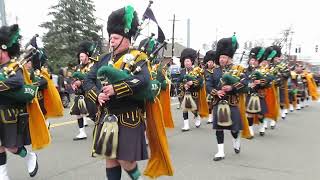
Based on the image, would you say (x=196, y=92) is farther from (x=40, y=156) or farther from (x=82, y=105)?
(x=40, y=156)

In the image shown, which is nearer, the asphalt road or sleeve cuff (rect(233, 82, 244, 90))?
the asphalt road

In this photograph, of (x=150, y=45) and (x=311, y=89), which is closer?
(x=150, y=45)

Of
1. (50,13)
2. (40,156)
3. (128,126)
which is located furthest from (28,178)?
(50,13)

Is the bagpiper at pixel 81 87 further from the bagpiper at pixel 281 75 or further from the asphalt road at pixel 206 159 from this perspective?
the bagpiper at pixel 281 75

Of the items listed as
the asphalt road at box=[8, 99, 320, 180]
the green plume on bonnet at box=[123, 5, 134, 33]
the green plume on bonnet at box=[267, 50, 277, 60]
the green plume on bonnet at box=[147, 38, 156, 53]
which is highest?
the green plume on bonnet at box=[123, 5, 134, 33]

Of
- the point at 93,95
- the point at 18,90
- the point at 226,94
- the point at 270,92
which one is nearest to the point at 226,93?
the point at 226,94

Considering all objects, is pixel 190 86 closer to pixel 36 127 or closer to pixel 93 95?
pixel 36 127

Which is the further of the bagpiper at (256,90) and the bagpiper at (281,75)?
the bagpiper at (281,75)

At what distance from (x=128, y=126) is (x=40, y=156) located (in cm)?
362

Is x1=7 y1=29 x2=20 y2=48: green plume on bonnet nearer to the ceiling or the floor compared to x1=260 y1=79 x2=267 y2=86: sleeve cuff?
nearer to the ceiling

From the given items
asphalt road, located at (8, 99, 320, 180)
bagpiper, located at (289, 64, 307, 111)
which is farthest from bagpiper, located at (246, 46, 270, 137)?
bagpiper, located at (289, 64, 307, 111)

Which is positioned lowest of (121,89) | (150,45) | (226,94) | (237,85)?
(226,94)

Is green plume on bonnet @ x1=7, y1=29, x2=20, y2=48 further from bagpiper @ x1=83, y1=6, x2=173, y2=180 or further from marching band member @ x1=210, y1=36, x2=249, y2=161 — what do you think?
marching band member @ x1=210, y1=36, x2=249, y2=161

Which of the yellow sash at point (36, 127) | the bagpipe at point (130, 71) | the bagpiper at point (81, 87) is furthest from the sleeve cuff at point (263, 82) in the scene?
the bagpipe at point (130, 71)
